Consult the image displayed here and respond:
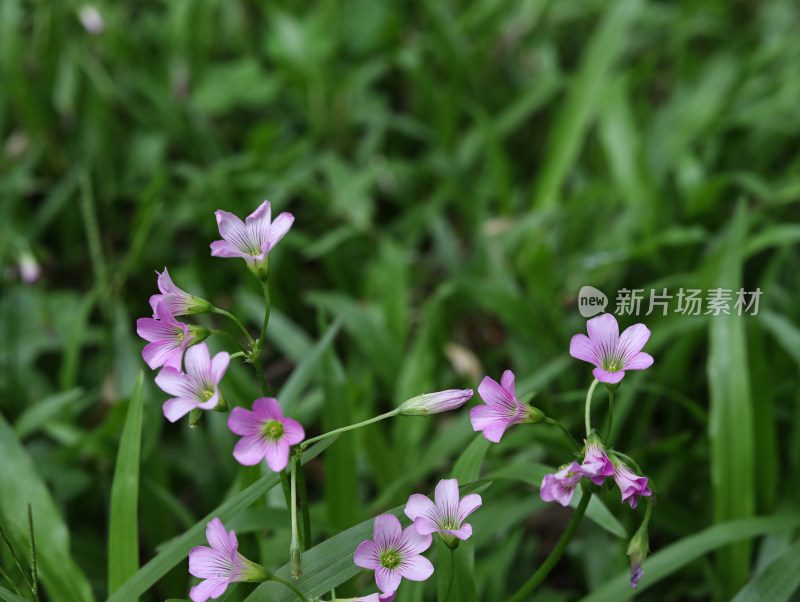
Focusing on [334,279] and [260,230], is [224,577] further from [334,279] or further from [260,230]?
[334,279]

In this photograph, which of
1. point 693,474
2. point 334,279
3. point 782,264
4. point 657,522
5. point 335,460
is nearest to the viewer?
point 335,460

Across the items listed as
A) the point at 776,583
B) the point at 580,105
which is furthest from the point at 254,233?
the point at 580,105

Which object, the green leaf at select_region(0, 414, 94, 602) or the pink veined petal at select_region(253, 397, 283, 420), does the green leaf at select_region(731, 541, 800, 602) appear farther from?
the green leaf at select_region(0, 414, 94, 602)

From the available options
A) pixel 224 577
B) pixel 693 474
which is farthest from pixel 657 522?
pixel 224 577

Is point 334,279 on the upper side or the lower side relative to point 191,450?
upper

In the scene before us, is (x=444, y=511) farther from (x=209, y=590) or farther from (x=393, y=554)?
(x=209, y=590)

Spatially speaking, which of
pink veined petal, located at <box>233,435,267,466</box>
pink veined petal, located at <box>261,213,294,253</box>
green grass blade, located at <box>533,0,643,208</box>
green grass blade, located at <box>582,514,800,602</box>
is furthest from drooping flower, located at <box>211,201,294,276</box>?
green grass blade, located at <box>533,0,643,208</box>

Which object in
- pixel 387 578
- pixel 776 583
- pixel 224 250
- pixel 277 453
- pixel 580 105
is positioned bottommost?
pixel 776 583
